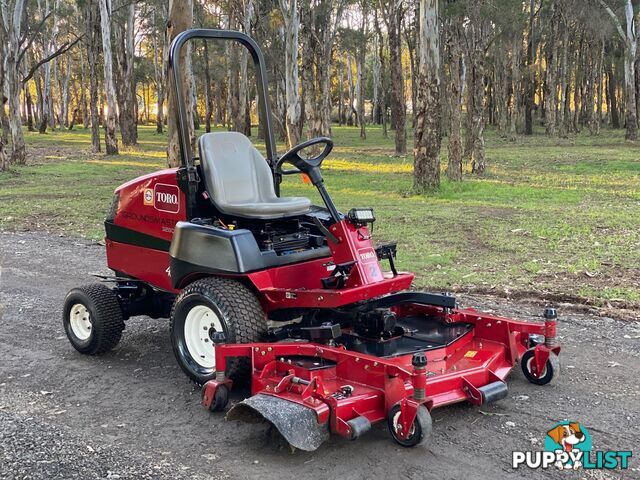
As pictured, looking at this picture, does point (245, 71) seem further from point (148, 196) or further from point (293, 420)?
point (293, 420)

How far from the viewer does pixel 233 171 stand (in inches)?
210

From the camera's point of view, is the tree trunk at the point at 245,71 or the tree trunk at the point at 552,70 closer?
the tree trunk at the point at 245,71

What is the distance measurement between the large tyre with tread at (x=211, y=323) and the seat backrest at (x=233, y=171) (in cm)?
68

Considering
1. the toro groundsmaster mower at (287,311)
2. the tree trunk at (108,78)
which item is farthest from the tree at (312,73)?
the toro groundsmaster mower at (287,311)

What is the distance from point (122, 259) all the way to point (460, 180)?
12500 mm

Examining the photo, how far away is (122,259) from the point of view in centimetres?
584

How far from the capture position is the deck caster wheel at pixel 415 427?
3795 mm

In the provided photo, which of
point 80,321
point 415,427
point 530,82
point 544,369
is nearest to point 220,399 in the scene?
point 415,427

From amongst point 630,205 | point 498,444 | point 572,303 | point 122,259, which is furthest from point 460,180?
point 498,444

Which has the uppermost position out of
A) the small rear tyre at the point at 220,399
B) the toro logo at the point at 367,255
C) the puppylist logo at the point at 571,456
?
the toro logo at the point at 367,255

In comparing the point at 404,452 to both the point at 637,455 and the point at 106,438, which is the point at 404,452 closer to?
the point at 637,455

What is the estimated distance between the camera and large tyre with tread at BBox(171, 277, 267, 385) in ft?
15.0

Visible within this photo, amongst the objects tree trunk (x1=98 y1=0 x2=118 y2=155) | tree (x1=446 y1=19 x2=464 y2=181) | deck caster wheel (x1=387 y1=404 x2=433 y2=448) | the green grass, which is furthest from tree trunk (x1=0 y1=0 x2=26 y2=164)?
deck caster wheel (x1=387 y1=404 x2=433 y2=448)

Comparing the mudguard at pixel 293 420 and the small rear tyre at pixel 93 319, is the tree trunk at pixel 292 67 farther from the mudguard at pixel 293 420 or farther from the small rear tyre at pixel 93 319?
the mudguard at pixel 293 420
